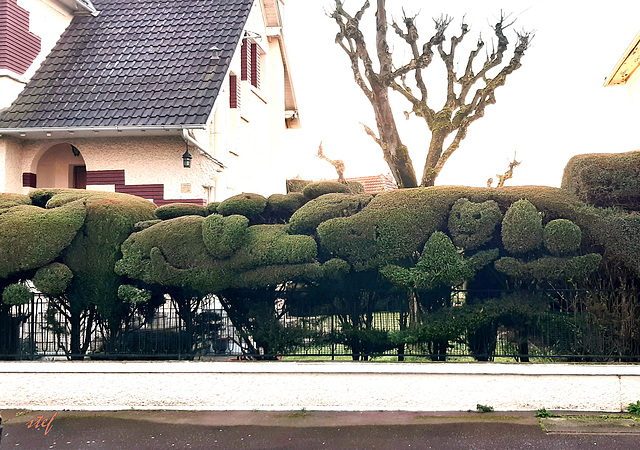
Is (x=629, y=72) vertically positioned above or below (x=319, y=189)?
above

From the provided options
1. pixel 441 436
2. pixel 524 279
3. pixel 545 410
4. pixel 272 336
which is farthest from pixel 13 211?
pixel 545 410

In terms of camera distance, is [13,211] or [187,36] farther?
[187,36]

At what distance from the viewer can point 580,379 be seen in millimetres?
7090

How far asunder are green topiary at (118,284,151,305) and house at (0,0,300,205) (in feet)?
16.6

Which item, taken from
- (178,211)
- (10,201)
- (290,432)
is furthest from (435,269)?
(10,201)

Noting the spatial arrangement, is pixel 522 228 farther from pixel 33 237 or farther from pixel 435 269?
pixel 33 237

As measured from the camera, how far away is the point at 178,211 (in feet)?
26.8

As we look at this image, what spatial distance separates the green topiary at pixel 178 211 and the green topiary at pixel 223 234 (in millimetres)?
629

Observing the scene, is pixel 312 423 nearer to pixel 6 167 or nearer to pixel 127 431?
pixel 127 431

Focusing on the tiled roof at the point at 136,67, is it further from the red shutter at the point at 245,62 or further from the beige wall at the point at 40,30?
the red shutter at the point at 245,62

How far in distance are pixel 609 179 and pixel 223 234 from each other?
5.11m

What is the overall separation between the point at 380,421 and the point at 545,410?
2.12 m

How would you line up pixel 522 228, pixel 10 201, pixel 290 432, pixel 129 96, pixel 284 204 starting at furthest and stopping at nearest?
pixel 129 96 < pixel 10 201 < pixel 284 204 < pixel 522 228 < pixel 290 432
